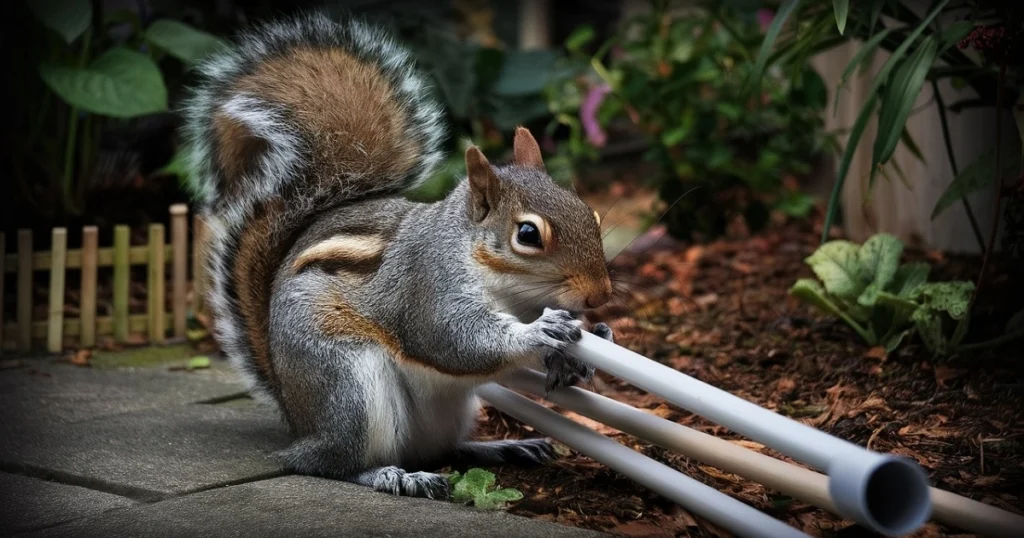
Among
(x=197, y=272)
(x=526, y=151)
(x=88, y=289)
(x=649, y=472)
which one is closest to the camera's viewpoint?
(x=649, y=472)

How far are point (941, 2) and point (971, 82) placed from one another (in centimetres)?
42

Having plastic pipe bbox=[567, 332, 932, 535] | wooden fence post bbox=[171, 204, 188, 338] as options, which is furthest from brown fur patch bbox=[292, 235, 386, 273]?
wooden fence post bbox=[171, 204, 188, 338]

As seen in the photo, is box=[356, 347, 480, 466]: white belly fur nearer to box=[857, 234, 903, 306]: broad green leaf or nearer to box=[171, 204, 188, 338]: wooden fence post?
box=[857, 234, 903, 306]: broad green leaf

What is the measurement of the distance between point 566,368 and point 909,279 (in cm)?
141

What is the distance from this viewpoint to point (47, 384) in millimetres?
3713

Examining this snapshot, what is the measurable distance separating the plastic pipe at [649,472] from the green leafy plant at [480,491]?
197 mm

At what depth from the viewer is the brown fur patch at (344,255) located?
9.15 feet

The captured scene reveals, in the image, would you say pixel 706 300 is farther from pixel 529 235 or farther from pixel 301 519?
pixel 301 519

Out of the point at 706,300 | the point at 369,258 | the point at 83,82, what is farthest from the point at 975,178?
the point at 83,82

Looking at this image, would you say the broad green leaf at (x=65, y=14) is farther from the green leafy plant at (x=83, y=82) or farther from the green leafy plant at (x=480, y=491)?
the green leafy plant at (x=480, y=491)

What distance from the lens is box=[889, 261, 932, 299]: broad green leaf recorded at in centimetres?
340

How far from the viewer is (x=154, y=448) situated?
297cm

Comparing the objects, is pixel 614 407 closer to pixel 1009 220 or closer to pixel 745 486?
pixel 745 486

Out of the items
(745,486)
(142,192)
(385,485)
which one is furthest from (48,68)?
(745,486)
